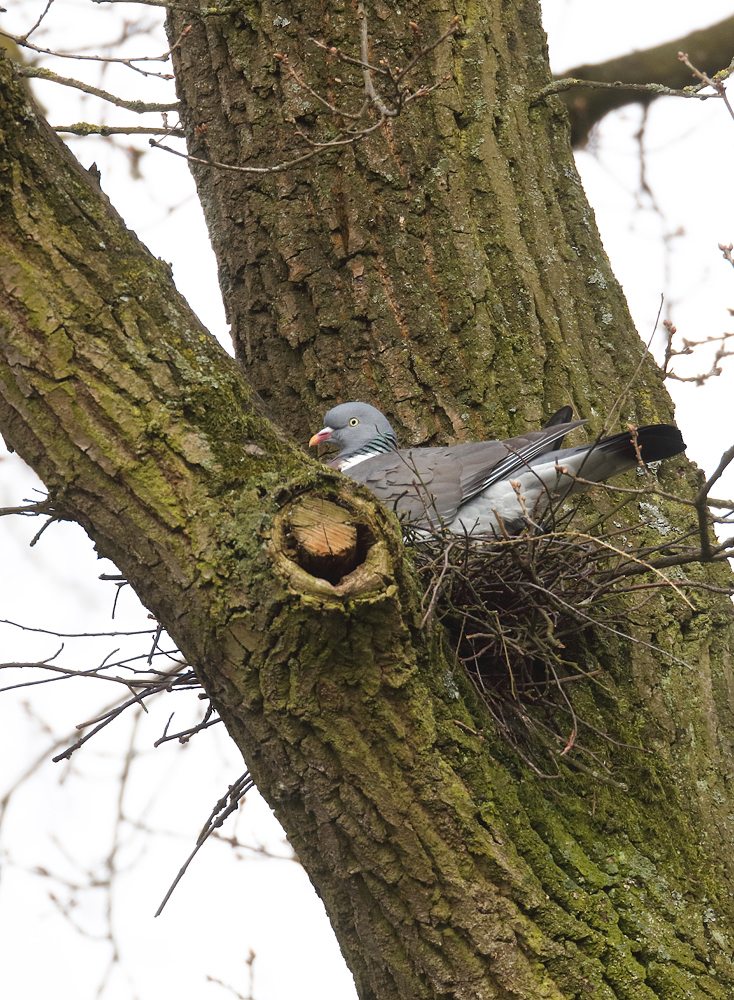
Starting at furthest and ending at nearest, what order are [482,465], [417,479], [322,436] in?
1. [322,436]
2. [417,479]
3. [482,465]

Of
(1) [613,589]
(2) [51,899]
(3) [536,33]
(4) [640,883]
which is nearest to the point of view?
(4) [640,883]

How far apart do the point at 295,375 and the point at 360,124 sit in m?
0.86

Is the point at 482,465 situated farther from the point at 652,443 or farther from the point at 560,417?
the point at 652,443

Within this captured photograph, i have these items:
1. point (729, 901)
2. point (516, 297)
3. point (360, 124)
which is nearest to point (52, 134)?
point (360, 124)

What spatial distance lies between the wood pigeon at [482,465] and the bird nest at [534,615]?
0.15 meters

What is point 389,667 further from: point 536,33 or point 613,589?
point 536,33

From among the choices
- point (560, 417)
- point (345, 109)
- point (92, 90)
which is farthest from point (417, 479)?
point (92, 90)

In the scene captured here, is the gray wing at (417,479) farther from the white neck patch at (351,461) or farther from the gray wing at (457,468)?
the white neck patch at (351,461)

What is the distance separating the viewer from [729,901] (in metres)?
2.36

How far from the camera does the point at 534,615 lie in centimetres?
250

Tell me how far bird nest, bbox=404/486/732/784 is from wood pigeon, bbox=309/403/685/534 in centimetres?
15

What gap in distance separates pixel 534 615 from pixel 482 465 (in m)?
0.62

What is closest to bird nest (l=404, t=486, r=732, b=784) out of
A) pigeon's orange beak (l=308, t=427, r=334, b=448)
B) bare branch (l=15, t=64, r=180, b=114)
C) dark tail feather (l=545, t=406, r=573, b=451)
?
dark tail feather (l=545, t=406, r=573, b=451)

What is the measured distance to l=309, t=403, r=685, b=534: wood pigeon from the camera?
2773 mm
